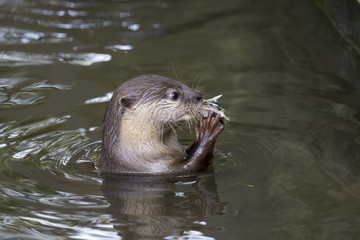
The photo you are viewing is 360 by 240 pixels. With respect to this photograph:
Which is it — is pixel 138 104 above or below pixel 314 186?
above

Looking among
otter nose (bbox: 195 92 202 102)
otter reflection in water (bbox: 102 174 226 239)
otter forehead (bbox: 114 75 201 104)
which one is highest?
otter forehead (bbox: 114 75 201 104)

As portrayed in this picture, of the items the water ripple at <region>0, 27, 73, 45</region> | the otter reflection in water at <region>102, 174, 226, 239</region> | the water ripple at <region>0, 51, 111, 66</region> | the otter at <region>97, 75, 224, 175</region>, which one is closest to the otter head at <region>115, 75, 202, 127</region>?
the otter at <region>97, 75, 224, 175</region>

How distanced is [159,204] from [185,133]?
3.29ft

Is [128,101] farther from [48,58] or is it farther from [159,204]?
[48,58]

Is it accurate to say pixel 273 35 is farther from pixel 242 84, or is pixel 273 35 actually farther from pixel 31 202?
pixel 31 202

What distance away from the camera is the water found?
327 centimetres

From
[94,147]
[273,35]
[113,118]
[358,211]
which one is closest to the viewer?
[358,211]

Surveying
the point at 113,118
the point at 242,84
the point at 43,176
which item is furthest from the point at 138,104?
the point at 242,84

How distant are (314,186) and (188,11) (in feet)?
11.9

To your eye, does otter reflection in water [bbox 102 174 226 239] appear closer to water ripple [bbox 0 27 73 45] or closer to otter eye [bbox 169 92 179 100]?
otter eye [bbox 169 92 179 100]

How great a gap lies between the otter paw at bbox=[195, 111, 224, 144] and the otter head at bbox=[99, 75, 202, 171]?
0.24 feet

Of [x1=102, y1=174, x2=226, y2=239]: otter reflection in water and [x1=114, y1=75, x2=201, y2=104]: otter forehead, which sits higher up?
[x1=114, y1=75, x2=201, y2=104]: otter forehead

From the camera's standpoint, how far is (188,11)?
691 cm

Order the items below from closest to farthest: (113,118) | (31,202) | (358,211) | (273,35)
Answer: (358,211) → (31,202) → (113,118) → (273,35)
